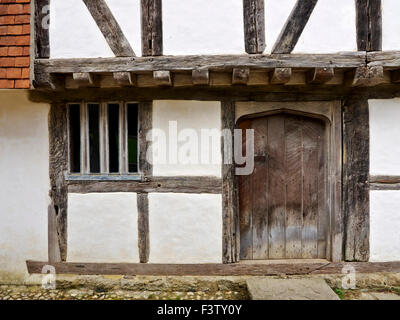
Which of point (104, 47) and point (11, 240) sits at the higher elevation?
point (104, 47)

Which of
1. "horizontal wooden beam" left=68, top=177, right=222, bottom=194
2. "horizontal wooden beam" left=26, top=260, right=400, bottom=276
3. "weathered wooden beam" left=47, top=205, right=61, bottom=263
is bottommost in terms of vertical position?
"horizontal wooden beam" left=26, top=260, right=400, bottom=276

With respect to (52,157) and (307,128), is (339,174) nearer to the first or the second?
(307,128)

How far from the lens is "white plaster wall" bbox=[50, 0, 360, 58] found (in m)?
3.00

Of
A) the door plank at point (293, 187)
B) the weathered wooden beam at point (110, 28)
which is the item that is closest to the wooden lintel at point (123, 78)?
the weathered wooden beam at point (110, 28)

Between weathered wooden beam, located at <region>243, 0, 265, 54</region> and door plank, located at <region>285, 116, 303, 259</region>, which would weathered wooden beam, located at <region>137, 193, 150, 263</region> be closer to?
door plank, located at <region>285, 116, 303, 259</region>

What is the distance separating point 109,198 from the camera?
3.38 meters

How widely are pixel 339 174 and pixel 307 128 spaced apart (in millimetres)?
698

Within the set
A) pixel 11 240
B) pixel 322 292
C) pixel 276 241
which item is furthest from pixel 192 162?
pixel 11 240

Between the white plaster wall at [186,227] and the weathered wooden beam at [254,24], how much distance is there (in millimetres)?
1825

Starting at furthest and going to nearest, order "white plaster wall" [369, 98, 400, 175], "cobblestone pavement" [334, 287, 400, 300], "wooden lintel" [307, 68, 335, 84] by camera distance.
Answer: "white plaster wall" [369, 98, 400, 175], "cobblestone pavement" [334, 287, 400, 300], "wooden lintel" [307, 68, 335, 84]

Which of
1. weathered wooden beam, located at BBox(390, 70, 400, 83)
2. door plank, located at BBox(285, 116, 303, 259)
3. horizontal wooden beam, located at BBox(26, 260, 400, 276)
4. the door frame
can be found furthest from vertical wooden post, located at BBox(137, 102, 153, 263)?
weathered wooden beam, located at BBox(390, 70, 400, 83)

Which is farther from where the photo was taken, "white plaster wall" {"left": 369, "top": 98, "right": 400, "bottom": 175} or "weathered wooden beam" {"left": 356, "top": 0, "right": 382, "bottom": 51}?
"white plaster wall" {"left": 369, "top": 98, "right": 400, "bottom": 175}

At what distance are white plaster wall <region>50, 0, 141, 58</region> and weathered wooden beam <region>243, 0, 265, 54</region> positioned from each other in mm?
1236

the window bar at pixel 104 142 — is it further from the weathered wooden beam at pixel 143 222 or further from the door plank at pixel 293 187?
the door plank at pixel 293 187
